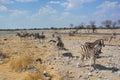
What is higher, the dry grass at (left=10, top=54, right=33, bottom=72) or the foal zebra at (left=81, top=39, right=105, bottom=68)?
the foal zebra at (left=81, top=39, right=105, bottom=68)

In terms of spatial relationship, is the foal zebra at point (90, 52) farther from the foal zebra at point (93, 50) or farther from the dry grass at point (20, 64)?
the dry grass at point (20, 64)

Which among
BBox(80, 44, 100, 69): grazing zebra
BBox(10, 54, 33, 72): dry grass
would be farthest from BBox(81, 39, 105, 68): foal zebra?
BBox(10, 54, 33, 72): dry grass

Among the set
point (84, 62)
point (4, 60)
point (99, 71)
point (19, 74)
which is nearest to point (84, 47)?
point (84, 62)

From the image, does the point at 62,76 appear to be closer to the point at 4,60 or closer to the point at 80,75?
the point at 80,75

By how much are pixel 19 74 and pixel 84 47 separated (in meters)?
5.31

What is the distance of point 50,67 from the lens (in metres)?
18.7

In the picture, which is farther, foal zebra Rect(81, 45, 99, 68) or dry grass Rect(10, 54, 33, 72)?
dry grass Rect(10, 54, 33, 72)

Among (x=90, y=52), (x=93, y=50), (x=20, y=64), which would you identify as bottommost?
(x=20, y=64)

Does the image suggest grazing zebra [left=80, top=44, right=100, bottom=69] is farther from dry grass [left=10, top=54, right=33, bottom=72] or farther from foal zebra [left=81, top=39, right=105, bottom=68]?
dry grass [left=10, top=54, right=33, bottom=72]

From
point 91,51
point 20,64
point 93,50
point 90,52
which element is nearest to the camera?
point 93,50

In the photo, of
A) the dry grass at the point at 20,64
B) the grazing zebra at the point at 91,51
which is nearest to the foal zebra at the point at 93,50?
the grazing zebra at the point at 91,51

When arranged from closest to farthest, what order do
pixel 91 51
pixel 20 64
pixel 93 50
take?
pixel 93 50 → pixel 91 51 → pixel 20 64

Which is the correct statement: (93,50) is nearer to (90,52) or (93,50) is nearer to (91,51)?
(91,51)

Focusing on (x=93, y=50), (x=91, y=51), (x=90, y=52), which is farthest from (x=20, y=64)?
(x=93, y=50)
